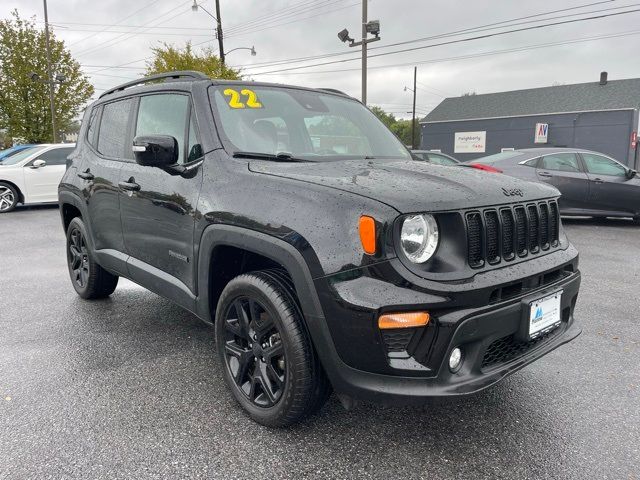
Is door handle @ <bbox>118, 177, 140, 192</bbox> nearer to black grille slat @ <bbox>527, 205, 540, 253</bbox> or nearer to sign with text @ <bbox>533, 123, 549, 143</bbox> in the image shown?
black grille slat @ <bbox>527, 205, 540, 253</bbox>

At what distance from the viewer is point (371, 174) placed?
8.30 ft

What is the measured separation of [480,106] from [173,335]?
44932 mm

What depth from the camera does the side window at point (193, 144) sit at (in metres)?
2.97

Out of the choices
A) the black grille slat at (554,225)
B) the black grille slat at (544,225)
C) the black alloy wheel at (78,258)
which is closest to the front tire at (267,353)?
the black grille slat at (544,225)

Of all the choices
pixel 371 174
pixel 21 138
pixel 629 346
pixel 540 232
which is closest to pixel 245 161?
pixel 371 174

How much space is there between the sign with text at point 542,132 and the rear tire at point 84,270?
39.1 meters

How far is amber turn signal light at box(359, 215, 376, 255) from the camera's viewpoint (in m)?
2.06

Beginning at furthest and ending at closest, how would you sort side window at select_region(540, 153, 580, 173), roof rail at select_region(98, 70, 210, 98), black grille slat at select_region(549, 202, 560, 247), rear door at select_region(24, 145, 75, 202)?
1. rear door at select_region(24, 145, 75, 202)
2. side window at select_region(540, 153, 580, 173)
3. roof rail at select_region(98, 70, 210, 98)
4. black grille slat at select_region(549, 202, 560, 247)

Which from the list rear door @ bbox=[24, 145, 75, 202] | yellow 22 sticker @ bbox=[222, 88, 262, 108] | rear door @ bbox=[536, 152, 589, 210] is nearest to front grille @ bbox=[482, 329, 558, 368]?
yellow 22 sticker @ bbox=[222, 88, 262, 108]

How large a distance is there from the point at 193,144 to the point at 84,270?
235 centimetres

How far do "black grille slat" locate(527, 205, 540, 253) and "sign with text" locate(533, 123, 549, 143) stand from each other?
1555 inches

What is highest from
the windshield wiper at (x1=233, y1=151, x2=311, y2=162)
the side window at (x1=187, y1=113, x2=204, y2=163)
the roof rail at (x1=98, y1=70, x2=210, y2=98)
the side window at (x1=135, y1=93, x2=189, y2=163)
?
the roof rail at (x1=98, y1=70, x2=210, y2=98)

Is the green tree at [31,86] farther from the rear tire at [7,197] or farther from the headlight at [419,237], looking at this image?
the headlight at [419,237]

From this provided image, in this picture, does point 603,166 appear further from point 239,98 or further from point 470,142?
point 470,142
